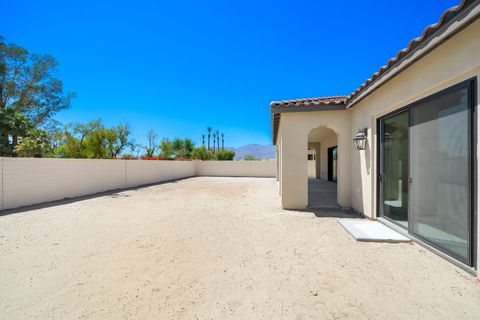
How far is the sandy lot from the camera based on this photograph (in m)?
2.10

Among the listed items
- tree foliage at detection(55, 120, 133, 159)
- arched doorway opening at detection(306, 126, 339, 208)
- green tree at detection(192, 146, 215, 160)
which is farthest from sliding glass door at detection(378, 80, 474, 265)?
green tree at detection(192, 146, 215, 160)

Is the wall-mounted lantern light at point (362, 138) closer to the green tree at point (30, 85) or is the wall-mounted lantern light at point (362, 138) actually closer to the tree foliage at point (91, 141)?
the tree foliage at point (91, 141)

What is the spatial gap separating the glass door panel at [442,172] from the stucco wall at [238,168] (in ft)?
56.4

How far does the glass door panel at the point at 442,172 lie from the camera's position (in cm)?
283

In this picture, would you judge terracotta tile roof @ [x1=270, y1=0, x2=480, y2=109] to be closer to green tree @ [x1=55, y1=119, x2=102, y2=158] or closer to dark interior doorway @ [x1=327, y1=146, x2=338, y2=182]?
dark interior doorway @ [x1=327, y1=146, x2=338, y2=182]

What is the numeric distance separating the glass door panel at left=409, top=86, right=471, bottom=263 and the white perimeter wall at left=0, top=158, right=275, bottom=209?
1172 cm

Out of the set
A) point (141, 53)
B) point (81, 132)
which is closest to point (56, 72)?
point (81, 132)

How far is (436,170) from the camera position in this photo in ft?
10.9

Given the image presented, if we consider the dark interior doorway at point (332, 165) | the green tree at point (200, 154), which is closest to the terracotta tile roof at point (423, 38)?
the dark interior doorway at point (332, 165)

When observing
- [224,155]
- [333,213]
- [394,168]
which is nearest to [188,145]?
[224,155]

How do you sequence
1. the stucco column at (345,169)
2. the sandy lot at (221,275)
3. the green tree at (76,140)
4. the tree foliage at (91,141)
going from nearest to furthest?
1. the sandy lot at (221,275)
2. the stucco column at (345,169)
3. the tree foliage at (91,141)
4. the green tree at (76,140)

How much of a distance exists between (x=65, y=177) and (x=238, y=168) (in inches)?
602

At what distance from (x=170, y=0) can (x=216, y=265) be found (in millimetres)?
8935

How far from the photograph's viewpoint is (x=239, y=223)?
5207mm
